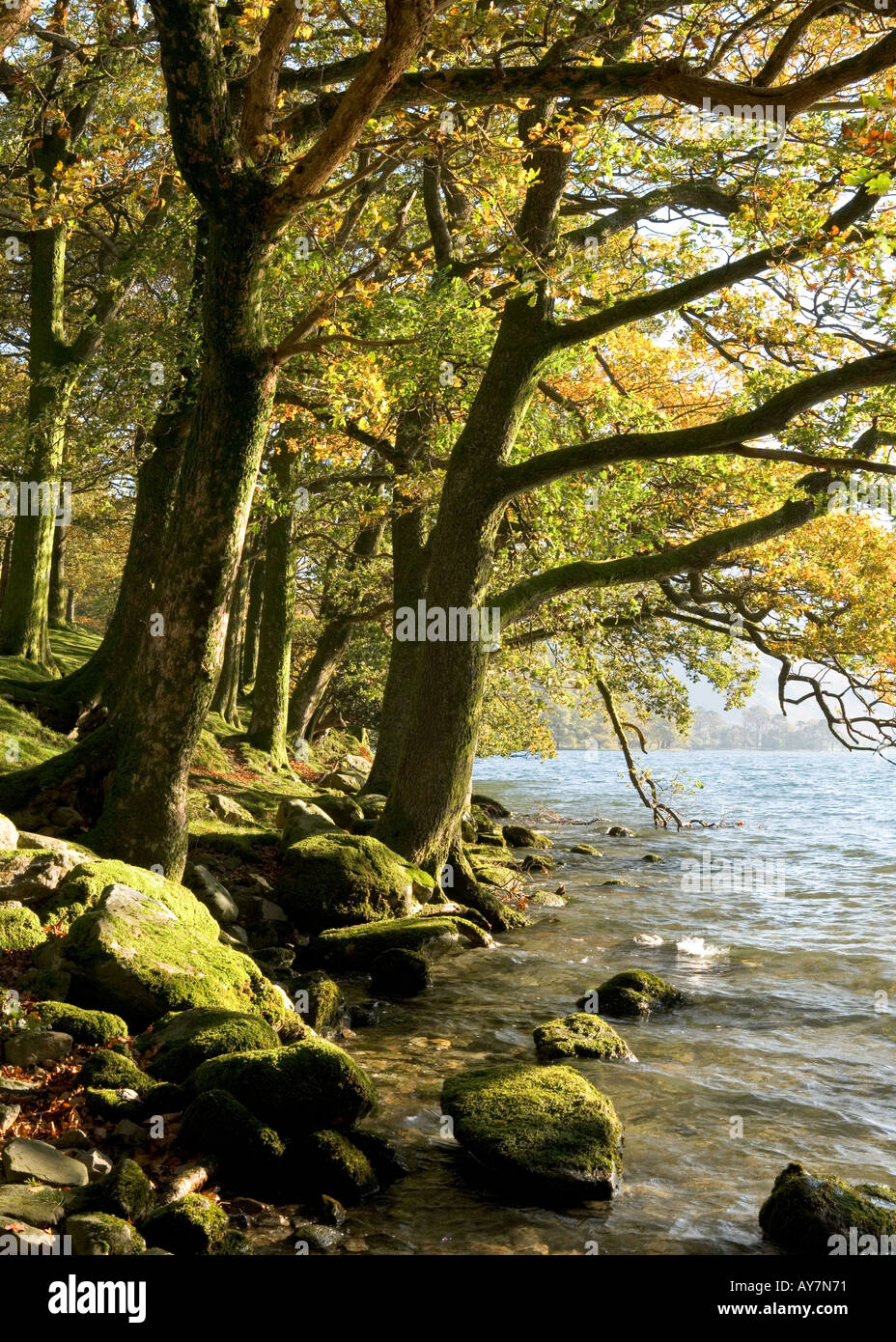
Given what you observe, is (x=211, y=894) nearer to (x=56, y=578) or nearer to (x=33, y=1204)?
(x=33, y=1204)

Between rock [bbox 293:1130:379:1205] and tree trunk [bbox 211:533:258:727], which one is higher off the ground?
tree trunk [bbox 211:533:258:727]

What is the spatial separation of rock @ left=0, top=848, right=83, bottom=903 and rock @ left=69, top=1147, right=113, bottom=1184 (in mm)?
3089

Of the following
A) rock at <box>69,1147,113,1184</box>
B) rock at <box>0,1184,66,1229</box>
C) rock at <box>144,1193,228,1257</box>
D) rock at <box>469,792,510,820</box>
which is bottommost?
rock at <box>469,792,510,820</box>

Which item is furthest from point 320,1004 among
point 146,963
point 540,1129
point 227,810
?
point 227,810

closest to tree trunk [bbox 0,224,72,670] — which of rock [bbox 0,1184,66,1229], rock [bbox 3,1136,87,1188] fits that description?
rock [bbox 3,1136,87,1188]

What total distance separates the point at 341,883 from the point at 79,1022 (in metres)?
5.88

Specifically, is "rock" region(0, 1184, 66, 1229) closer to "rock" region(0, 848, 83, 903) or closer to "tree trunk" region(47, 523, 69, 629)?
"rock" region(0, 848, 83, 903)

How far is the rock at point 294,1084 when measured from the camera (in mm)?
→ 6332

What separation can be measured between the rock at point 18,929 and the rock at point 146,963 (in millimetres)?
365

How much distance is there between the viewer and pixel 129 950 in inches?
301

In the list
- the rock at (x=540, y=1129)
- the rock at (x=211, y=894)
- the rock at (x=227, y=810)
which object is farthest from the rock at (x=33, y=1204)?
the rock at (x=227, y=810)

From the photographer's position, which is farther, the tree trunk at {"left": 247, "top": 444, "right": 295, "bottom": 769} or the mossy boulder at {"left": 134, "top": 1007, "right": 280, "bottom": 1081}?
the tree trunk at {"left": 247, "top": 444, "right": 295, "bottom": 769}

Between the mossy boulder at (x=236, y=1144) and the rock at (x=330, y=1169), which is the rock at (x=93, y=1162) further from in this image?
the rock at (x=330, y=1169)

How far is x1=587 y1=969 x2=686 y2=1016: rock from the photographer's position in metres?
11.0
